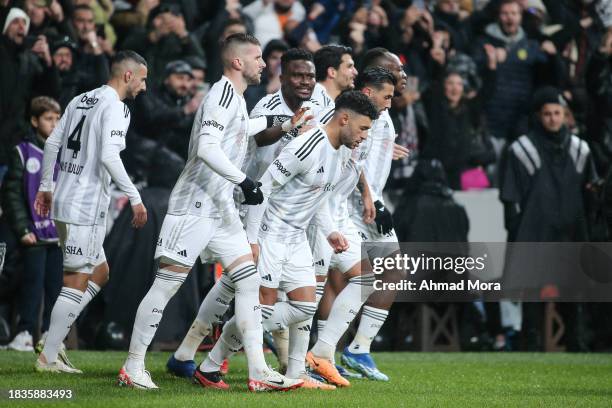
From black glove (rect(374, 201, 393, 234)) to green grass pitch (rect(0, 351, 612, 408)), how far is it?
1258mm

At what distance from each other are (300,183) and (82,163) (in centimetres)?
181

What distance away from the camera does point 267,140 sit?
31.0 feet

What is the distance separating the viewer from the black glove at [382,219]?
1054 centimetres

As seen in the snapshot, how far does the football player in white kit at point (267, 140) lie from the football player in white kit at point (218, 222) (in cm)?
56

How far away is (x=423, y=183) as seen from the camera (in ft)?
45.0

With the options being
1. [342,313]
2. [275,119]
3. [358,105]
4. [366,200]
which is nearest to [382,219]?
[366,200]

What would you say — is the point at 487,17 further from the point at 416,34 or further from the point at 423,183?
the point at 423,183

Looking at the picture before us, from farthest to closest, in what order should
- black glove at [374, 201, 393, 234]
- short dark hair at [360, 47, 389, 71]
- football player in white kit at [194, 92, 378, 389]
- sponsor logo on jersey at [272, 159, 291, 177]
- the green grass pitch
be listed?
1. short dark hair at [360, 47, 389, 71]
2. black glove at [374, 201, 393, 234]
3. football player in white kit at [194, 92, 378, 389]
4. sponsor logo on jersey at [272, 159, 291, 177]
5. the green grass pitch

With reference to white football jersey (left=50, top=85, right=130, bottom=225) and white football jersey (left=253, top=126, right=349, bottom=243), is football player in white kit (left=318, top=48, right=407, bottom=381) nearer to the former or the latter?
white football jersey (left=253, top=126, right=349, bottom=243)

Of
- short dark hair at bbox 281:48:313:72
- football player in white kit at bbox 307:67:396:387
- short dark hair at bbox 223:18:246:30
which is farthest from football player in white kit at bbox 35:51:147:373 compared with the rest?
short dark hair at bbox 223:18:246:30

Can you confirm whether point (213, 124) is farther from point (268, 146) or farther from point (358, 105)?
point (268, 146)

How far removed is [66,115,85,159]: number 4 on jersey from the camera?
9664 mm

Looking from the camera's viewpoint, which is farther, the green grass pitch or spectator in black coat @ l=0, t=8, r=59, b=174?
spectator in black coat @ l=0, t=8, r=59, b=174

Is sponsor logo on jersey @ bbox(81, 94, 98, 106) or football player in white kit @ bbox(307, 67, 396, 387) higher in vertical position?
sponsor logo on jersey @ bbox(81, 94, 98, 106)
